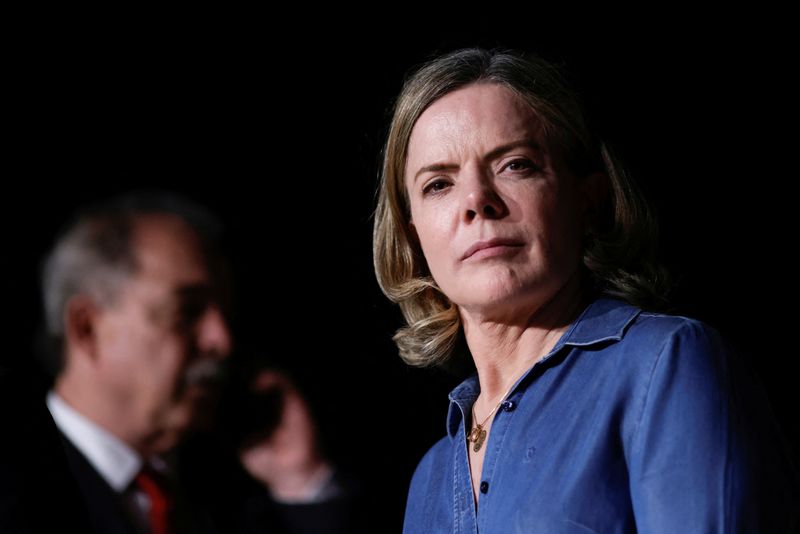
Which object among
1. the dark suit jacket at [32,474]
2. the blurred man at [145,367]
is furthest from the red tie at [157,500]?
the dark suit jacket at [32,474]

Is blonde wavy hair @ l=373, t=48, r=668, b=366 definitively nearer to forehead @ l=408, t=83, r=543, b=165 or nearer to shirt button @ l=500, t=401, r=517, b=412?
forehead @ l=408, t=83, r=543, b=165

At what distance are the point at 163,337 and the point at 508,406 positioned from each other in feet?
5.27

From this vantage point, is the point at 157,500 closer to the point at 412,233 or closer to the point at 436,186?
the point at 412,233

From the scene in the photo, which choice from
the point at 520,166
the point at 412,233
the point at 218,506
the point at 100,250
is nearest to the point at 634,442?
the point at 520,166

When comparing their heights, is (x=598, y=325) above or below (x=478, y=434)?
above

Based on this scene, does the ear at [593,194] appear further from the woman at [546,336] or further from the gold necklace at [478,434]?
the gold necklace at [478,434]

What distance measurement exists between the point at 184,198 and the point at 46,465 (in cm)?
186

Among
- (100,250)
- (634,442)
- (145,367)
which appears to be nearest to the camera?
(634,442)

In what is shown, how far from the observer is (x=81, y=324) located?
2.64 meters

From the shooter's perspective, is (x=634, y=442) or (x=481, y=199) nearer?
(x=634, y=442)

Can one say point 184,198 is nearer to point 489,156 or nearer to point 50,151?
point 50,151

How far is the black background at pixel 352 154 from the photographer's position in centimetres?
245

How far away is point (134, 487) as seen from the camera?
2.46 meters

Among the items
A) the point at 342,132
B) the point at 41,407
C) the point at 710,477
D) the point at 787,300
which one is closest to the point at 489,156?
the point at 710,477
